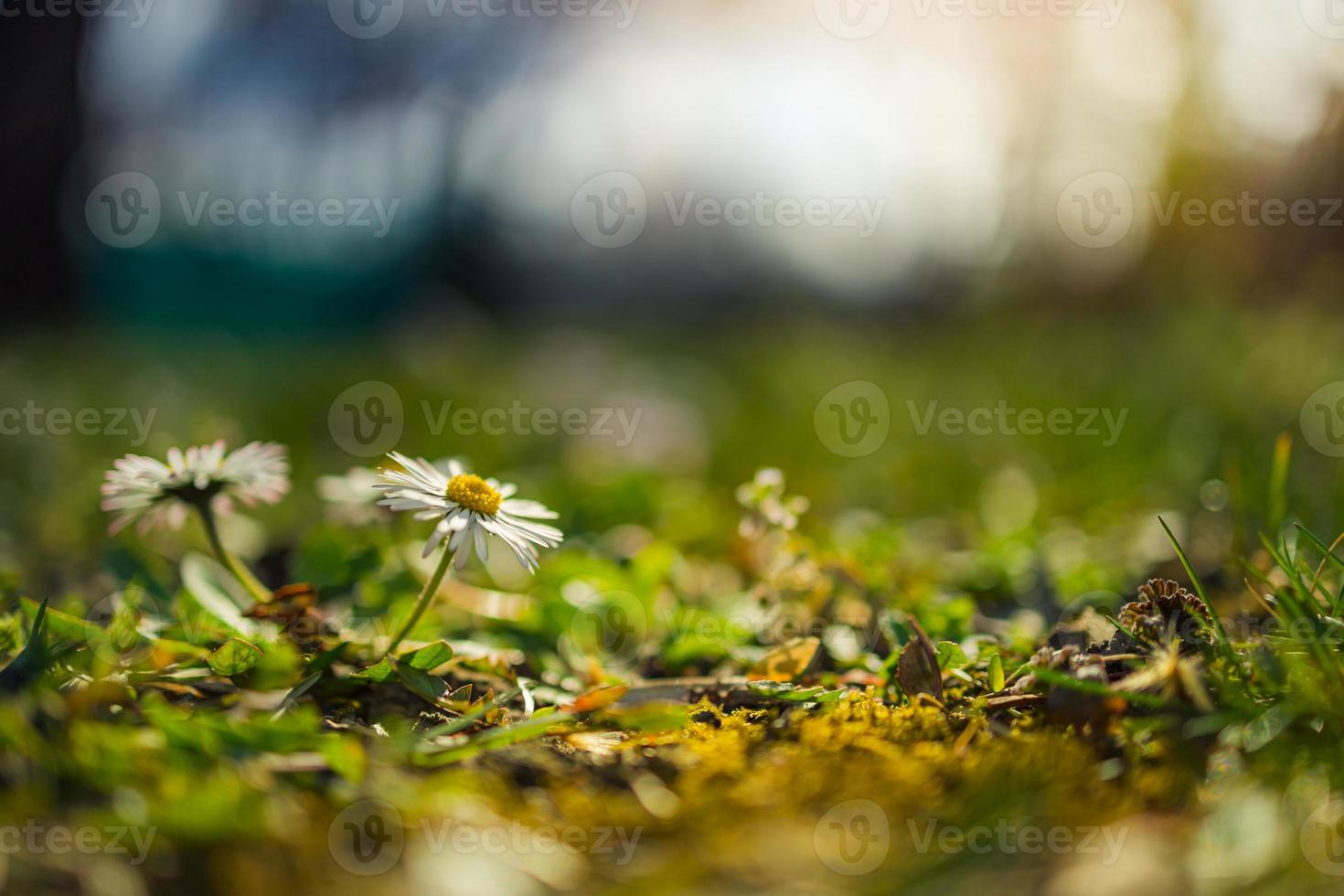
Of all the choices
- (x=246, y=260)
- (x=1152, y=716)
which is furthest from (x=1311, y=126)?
(x=246, y=260)

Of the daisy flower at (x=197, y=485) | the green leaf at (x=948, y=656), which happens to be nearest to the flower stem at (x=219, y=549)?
the daisy flower at (x=197, y=485)

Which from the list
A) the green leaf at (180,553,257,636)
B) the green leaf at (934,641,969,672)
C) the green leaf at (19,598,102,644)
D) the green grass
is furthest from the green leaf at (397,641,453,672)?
the green leaf at (934,641,969,672)

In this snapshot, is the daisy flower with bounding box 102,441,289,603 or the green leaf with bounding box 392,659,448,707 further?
the daisy flower with bounding box 102,441,289,603

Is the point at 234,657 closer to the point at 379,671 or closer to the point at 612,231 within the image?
the point at 379,671

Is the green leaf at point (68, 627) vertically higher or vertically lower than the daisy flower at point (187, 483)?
lower

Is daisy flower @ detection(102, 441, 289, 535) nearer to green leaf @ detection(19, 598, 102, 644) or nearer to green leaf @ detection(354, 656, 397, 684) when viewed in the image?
green leaf @ detection(19, 598, 102, 644)

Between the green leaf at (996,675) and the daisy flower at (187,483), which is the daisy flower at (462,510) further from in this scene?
the green leaf at (996,675)
